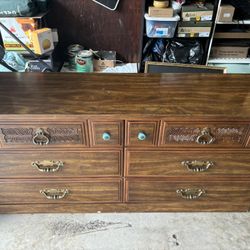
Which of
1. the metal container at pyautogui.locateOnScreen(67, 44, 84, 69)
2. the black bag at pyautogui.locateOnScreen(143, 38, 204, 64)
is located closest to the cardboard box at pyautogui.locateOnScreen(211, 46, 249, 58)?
the black bag at pyautogui.locateOnScreen(143, 38, 204, 64)

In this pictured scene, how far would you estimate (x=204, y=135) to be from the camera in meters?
1.00

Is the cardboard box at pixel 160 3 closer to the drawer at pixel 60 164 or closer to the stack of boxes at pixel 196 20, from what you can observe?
the stack of boxes at pixel 196 20

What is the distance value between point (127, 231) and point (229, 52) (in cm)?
178

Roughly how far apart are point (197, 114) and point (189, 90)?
0.65 ft

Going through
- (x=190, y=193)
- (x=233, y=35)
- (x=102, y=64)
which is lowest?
(x=190, y=193)

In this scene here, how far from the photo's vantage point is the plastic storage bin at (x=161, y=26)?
1842mm

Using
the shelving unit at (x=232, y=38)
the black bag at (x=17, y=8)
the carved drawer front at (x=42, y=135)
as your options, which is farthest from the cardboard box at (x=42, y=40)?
the shelving unit at (x=232, y=38)

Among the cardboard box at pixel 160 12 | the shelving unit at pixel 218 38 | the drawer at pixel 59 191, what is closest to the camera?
the drawer at pixel 59 191

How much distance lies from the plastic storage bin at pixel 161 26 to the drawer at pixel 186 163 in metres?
1.21

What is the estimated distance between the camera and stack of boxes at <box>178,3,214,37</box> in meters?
1.88

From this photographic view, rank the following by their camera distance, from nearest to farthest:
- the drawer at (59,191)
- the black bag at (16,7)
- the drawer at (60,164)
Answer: the drawer at (60,164)
the drawer at (59,191)
the black bag at (16,7)

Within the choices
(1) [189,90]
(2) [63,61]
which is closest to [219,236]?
(1) [189,90]

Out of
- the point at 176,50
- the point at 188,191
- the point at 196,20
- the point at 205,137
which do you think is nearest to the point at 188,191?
the point at 188,191

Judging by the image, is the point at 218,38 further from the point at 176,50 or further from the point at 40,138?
the point at 40,138
